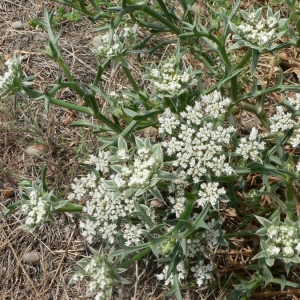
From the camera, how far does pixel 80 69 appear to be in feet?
15.3

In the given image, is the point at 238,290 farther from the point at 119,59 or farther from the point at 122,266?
the point at 119,59

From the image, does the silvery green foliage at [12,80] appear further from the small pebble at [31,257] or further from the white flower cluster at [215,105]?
the small pebble at [31,257]

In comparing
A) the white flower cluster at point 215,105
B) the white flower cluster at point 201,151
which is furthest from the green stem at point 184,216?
the white flower cluster at point 215,105

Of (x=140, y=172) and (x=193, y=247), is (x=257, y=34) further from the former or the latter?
(x=193, y=247)

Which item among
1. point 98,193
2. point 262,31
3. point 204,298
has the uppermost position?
point 262,31

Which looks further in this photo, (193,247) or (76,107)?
(193,247)

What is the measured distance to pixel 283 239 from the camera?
257 cm

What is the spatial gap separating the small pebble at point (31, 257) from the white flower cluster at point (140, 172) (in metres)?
1.98

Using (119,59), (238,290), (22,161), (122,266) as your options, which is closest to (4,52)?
(22,161)

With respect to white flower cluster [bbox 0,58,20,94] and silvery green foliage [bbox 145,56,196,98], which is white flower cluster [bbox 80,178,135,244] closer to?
silvery green foliage [bbox 145,56,196,98]

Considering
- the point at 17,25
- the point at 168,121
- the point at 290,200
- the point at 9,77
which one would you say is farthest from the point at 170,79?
the point at 17,25

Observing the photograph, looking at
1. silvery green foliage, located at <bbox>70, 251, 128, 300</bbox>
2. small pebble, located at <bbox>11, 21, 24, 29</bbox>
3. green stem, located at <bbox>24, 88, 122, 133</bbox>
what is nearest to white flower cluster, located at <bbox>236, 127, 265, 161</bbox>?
green stem, located at <bbox>24, 88, 122, 133</bbox>

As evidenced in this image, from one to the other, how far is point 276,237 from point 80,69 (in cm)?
284

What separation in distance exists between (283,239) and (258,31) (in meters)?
1.16
